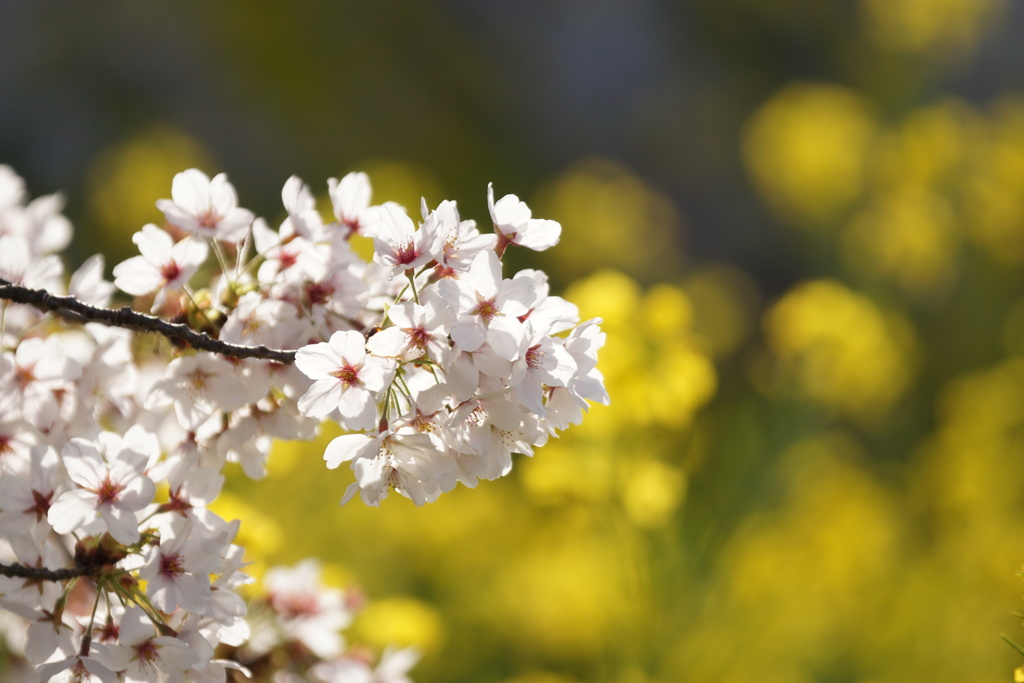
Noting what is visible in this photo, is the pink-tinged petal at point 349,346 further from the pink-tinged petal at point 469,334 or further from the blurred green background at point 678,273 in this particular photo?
the blurred green background at point 678,273

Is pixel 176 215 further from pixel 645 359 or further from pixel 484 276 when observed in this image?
pixel 645 359

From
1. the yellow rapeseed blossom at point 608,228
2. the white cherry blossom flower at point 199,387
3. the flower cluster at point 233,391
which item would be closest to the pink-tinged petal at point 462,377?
the flower cluster at point 233,391

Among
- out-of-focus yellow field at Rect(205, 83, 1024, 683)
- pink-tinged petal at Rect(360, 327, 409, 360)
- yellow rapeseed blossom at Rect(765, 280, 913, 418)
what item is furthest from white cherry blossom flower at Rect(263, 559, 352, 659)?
yellow rapeseed blossom at Rect(765, 280, 913, 418)

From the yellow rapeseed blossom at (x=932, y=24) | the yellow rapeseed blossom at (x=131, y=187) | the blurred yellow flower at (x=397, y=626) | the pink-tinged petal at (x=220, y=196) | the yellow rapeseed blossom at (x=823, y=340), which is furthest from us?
the yellow rapeseed blossom at (x=131, y=187)

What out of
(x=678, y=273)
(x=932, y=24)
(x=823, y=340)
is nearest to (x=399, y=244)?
(x=823, y=340)

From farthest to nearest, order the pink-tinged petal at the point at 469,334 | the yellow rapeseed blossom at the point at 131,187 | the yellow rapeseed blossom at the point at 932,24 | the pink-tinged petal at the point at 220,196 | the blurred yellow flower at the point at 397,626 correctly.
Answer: the yellow rapeseed blossom at the point at 131,187 < the yellow rapeseed blossom at the point at 932,24 < the blurred yellow flower at the point at 397,626 < the pink-tinged petal at the point at 220,196 < the pink-tinged petal at the point at 469,334

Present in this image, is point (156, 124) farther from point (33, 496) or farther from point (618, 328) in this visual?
point (33, 496)

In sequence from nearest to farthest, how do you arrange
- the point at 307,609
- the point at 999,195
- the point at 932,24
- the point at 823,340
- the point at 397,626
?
the point at 307,609 < the point at 397,626 < the point at 823,340 < the point at 999,195 < the point at 932,24
